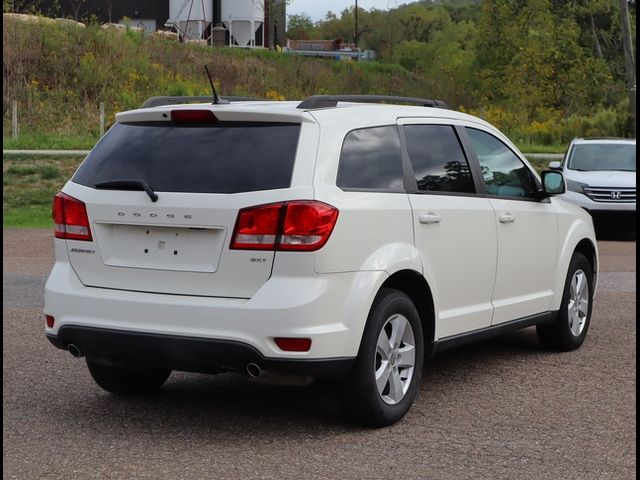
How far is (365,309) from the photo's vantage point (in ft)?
18.5

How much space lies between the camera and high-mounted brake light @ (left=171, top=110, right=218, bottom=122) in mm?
5855

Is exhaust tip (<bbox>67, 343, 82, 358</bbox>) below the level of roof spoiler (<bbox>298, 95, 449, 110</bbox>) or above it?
below

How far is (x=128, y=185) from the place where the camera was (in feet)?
19.1

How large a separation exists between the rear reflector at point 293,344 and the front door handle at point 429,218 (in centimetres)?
119

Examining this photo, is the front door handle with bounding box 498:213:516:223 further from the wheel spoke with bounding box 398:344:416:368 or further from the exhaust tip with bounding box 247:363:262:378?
the exhaust tip with bounding box 247:363:262:378

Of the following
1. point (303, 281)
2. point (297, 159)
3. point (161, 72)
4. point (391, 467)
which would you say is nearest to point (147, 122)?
point (297, 159)

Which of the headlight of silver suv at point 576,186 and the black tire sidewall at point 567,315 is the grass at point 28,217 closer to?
the headlight of silver suv at point 576,186

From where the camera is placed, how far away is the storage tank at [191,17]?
214 feet

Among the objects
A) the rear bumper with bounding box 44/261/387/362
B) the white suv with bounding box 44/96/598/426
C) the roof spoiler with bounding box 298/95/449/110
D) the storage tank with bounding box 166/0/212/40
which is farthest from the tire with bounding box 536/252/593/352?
the storage tank with bounding box 166/0/212/40

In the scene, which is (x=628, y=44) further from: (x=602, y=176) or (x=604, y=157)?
(x=602, y=176)

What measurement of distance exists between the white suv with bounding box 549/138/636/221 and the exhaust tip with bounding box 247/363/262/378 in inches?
496

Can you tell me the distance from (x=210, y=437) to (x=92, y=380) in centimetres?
169

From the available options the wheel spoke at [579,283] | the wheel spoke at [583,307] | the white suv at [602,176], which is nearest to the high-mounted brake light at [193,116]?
the wheel spoke at [579,283]

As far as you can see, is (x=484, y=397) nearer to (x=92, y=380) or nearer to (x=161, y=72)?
(x=92, y=380)
